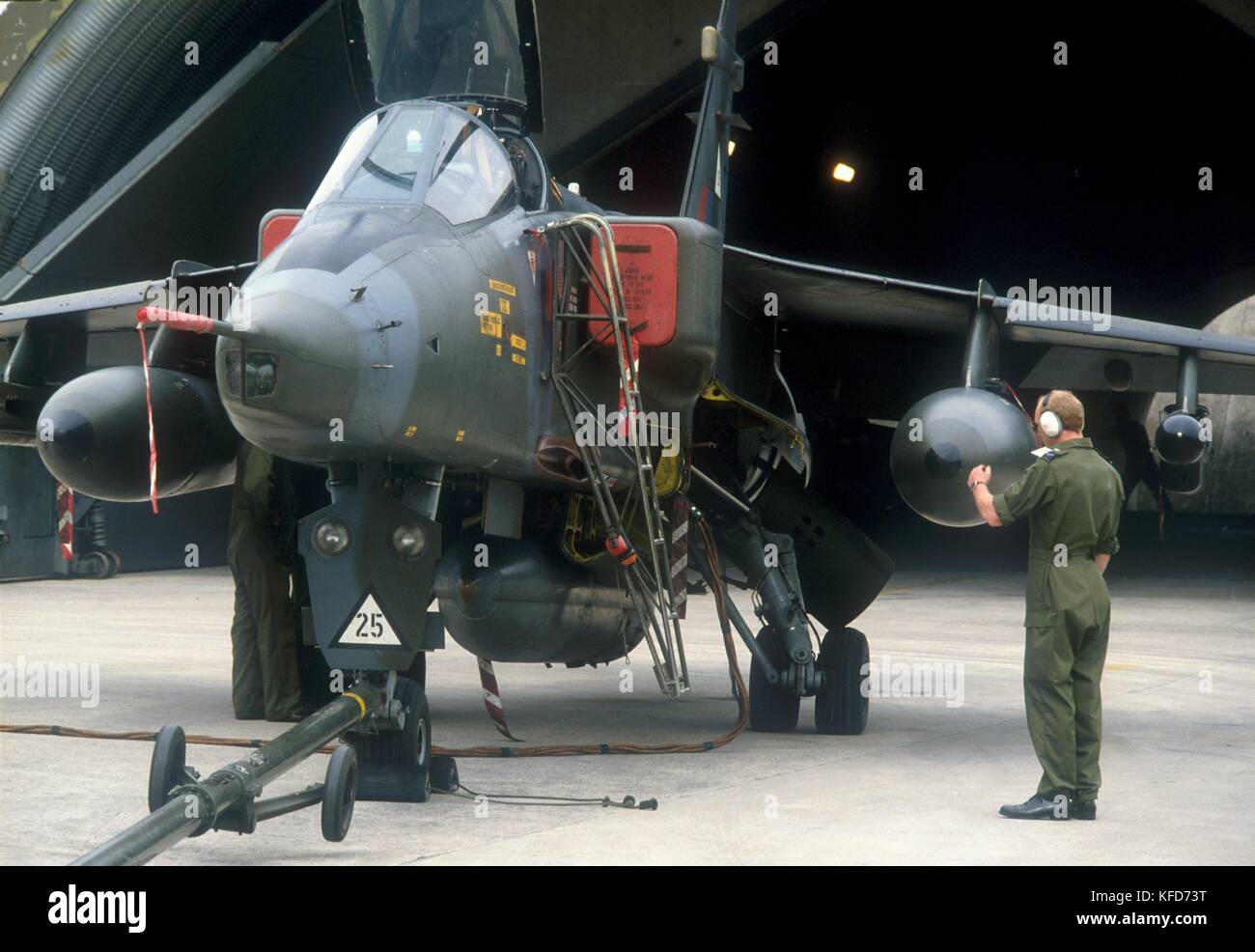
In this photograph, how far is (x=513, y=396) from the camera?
7.28m

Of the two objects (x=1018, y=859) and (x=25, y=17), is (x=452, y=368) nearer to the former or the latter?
(x=1018, y=859)

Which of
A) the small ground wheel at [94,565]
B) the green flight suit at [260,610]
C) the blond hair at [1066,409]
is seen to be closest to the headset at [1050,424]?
the blond hair at [1066,409]

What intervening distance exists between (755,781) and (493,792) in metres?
1.49

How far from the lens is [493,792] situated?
766 cm

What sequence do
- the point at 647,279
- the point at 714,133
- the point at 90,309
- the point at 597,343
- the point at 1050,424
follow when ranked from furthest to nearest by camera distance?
1. the point at 714,133
2. the point at 90,309
3. the point at 647,279
4. the point at 597,343
5. the point at 1050,424

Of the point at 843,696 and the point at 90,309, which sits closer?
the point at 90,309

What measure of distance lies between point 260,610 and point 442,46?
4.01 metres

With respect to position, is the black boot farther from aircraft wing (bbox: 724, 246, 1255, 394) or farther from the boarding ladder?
aircraft wing (bbox: 724, 246, 1255, 394)

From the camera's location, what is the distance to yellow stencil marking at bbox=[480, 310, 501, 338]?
698 cm

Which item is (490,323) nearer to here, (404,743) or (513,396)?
(513,396)

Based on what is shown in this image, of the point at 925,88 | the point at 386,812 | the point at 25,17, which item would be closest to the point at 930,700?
the point at 386,812

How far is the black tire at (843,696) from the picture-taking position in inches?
401

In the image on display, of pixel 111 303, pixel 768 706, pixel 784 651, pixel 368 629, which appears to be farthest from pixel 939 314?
pixel 111 303

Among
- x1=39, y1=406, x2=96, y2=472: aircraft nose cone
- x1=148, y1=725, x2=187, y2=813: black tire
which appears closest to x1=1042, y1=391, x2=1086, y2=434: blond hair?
x1=148, y1=725, x2=187, y2=813: black tire
